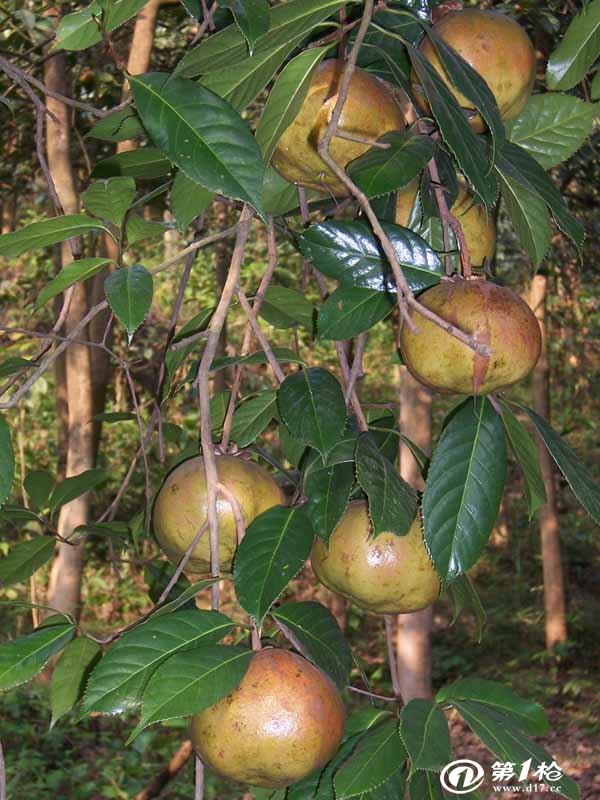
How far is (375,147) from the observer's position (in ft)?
2.75

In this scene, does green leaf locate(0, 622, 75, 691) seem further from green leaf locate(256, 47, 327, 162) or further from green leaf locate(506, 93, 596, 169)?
green leaf locate(506, 93, 596, 169)

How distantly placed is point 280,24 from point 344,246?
0.75 ft

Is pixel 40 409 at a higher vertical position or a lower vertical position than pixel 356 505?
lower

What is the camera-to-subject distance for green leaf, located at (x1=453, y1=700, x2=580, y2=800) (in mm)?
831

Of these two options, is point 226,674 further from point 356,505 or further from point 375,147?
point 375,147

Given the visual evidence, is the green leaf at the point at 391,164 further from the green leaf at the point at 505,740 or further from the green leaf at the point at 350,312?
the green leaf at the point at 505,740

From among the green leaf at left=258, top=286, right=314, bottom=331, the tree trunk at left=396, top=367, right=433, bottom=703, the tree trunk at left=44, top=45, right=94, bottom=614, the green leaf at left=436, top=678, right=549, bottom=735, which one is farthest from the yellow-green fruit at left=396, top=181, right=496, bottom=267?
the tree trunk at left=44, top=45, right=94, bottom=614

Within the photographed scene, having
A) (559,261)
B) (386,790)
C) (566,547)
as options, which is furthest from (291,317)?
(566,547)

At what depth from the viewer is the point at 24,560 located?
1.43 meters

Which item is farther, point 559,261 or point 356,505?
point 559,261

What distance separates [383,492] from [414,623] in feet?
6.84

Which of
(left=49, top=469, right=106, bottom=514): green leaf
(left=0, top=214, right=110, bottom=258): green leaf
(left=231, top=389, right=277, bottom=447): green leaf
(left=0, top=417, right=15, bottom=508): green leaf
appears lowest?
(left=49, top=469, right=106, bottom=514): green leaf

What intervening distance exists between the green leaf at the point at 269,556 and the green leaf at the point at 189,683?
5 cm

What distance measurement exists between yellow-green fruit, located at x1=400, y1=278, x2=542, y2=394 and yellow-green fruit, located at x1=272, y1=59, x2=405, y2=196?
0.56ft
